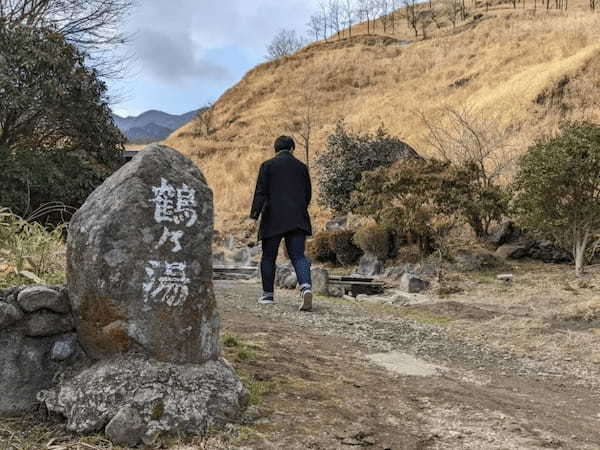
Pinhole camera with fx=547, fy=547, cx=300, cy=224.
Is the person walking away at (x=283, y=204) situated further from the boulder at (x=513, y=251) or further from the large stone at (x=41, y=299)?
the boulder at (x=513, y=251)

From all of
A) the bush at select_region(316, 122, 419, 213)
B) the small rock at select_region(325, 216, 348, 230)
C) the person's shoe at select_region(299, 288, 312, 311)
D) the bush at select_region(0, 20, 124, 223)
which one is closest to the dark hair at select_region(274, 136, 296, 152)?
the person's shoe at select_region(299, 288, 312, 311)

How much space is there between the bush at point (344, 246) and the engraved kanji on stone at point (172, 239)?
11932mm

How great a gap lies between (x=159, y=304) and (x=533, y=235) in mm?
12381

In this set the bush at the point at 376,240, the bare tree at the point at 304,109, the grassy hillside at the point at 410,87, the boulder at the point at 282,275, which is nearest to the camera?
the boulder at the point at 282,275

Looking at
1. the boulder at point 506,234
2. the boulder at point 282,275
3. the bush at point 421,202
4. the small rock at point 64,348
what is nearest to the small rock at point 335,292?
the boulder at point 282,275

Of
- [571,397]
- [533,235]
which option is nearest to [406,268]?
[533,235]

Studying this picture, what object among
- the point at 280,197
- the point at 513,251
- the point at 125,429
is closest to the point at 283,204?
the point at 280,197

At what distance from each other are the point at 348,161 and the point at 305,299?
1218 centimetres

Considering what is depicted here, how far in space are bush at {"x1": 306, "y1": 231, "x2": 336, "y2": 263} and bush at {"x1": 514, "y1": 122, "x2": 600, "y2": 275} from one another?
558 cm

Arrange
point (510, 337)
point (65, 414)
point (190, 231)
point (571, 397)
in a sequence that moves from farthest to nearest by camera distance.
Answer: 1. point (510, 337)
2. point (571, 397)
3. point (190, 231)
4. point (65, 414)

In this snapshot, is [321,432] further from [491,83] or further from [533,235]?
[491,83]

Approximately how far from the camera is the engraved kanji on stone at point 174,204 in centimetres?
321

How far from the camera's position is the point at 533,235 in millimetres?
13586

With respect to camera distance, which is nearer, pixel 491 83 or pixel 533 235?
pixel 533 235
